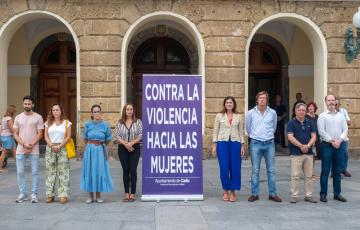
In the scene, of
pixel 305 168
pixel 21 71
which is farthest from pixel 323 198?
pixel 21 71

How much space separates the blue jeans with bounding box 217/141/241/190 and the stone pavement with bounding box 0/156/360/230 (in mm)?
407

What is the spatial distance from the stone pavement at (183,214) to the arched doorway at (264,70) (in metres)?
9.99

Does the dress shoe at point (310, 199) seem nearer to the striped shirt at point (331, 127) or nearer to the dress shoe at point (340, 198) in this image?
the dress shoe at point (340, 198)

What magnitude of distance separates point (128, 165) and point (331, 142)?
3439 mm

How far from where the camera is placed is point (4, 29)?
1548 cm

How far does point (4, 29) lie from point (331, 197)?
10.5m

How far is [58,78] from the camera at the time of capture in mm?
19234

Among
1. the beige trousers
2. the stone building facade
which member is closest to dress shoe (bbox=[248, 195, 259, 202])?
the beige trousers

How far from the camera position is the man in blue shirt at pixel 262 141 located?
29.9 feet

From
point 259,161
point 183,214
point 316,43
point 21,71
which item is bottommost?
point 183,214

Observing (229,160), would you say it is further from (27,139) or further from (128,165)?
(27,139)

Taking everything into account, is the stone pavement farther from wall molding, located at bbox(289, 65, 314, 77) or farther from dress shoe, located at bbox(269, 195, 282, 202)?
wall molding, located at bbox(289, 65, 314, 77)

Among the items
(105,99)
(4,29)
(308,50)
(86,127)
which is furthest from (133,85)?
(86,127)

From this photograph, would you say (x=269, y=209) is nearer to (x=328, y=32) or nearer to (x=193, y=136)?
(x=193, y=136)
